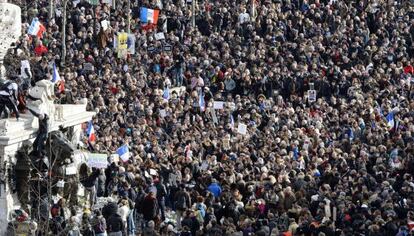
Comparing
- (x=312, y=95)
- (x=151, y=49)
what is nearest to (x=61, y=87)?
(x=312, y=95)

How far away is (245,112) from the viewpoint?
6084 centimetres

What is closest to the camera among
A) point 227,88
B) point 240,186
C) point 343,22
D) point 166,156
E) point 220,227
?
A: point 220,227

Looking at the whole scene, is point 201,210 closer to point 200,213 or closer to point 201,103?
point 200,213

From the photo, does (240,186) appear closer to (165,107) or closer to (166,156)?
(166,156)

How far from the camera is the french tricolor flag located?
6850cm

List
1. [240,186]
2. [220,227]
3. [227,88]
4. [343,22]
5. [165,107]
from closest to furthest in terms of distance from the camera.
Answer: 1. [220,227]
2. [240,186]
3. [165,107]
4. [227,88]
5. [343,22]

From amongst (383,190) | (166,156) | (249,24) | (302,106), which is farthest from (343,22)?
(383,190)

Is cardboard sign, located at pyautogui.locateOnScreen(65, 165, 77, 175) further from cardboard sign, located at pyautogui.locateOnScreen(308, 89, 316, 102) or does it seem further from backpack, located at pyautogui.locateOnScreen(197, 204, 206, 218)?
cardboard sign, located at pyautogui.locateOnScreen(308, 89, 316, 102)

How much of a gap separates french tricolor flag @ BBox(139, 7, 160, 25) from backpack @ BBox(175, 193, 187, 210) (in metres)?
19.5

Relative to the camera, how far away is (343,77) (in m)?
63.3

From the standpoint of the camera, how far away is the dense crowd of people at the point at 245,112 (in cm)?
4750

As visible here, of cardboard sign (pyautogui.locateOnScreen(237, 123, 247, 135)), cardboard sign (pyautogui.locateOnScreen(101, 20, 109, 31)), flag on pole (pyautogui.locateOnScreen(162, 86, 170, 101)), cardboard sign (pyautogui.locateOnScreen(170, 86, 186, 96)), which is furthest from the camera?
cardboard sign (pyautogui.locateOnScreen(101, 20, 109, 31))

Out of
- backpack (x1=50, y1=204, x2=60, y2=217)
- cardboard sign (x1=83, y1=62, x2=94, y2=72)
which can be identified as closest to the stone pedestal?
backpack (x1=50, y1=204, x2=60, y2=217)

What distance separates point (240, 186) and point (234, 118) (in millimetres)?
10777
